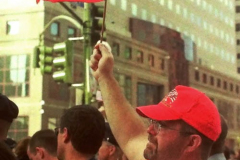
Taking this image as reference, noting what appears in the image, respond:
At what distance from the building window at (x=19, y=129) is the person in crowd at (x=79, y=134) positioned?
62.1 ft

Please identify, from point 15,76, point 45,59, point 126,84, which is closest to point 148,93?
point 126,84

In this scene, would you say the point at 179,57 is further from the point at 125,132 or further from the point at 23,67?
the point at 125,132

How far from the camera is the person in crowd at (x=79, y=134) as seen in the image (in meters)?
3.02

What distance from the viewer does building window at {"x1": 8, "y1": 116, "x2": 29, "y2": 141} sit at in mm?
21688

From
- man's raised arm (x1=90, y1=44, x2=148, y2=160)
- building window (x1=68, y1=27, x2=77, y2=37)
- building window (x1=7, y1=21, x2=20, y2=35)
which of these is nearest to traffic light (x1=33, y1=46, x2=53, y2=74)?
man's raised arm (x1=90, y1=44, x2=148, y2=160)

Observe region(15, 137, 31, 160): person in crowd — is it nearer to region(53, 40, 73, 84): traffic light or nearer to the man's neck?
the man's neck

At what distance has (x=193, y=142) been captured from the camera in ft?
6.97

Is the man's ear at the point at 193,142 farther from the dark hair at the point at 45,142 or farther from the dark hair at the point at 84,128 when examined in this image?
the dark hair at the point at 45,142

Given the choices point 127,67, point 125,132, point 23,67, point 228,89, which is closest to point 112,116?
point 125,132

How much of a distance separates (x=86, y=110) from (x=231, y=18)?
33.1 m

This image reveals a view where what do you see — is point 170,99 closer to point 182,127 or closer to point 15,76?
point 182,127

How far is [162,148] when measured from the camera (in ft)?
6.98

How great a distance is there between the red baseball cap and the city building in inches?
626

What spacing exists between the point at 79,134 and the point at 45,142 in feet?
3.56
